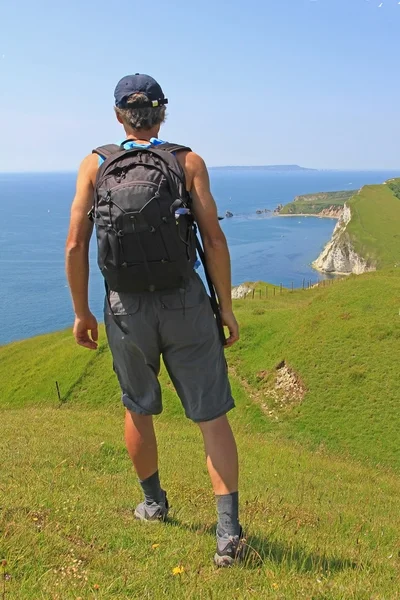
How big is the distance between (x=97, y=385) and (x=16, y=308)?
79.4 meters

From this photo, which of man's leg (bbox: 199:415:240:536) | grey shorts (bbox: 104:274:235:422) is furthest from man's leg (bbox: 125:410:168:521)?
man's leg (bbox: 199:415:240:536)

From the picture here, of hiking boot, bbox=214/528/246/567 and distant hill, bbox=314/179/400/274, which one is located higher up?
hiking boot, bbox=214/528/246/567

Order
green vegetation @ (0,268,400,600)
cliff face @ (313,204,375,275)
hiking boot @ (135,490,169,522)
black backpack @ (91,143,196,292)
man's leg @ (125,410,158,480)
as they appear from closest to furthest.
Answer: green vegetation @ (0,268,400,600) < black backpack @ (91,143,196,292) < man's leg @ (125,410,158,480) < hiking boot @ (135,490,169,522) < cliff face @ (313,204,375,275)

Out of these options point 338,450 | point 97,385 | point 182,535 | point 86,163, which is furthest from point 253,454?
point 97,385

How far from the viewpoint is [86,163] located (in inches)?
196

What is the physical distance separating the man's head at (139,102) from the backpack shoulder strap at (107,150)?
25cm

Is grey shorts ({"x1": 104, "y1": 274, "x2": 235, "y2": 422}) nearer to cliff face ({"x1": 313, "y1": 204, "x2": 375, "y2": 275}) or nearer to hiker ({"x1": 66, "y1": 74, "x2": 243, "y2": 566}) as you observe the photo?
hiker ({"x1": 66, "y1": 74, "x2": 243, "y2": 566})

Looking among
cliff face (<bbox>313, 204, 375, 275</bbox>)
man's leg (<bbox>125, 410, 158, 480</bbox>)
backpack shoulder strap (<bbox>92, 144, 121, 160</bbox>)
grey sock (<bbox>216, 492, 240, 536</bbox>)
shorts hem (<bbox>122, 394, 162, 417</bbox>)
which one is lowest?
cliff face (<bbox>313, 204, 375, 275</bbox>)

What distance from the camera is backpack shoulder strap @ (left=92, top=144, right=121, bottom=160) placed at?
4820mm

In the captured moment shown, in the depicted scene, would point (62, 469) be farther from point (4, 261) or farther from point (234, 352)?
point (4, 261)

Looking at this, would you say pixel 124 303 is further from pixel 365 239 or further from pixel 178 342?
pixel 365 239

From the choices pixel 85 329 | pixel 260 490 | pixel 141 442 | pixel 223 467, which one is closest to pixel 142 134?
pixel 85 329

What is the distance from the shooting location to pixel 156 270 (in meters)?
4.59

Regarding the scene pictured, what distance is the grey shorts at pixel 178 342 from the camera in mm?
4832
